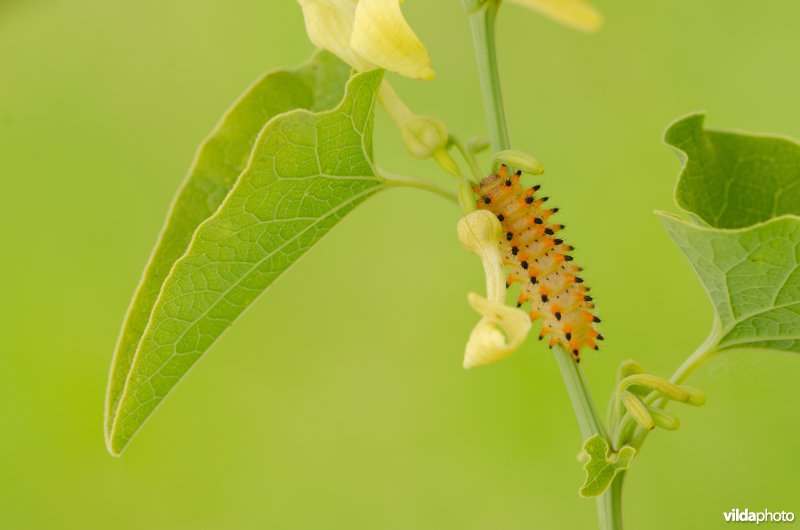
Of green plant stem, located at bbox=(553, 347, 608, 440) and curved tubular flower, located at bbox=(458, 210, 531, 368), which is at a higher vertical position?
curved tubular flower, located at bbox=(458, 210, 531, 368)

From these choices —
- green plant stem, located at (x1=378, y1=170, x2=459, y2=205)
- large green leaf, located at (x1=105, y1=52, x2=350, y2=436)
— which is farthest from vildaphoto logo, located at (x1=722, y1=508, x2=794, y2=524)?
large green leaf, located at (x1=105, y1=52, x2=350, y2=436)

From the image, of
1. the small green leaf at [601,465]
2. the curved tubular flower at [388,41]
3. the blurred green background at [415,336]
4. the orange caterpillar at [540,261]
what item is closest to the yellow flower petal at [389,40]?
the curved tubular flower at [388,41]

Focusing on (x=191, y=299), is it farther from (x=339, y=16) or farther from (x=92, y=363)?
(x=92, y=363)

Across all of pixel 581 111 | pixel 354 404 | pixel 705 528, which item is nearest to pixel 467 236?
pixel 705 528

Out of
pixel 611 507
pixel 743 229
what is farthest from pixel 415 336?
pixel 743 229

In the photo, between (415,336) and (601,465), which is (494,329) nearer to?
(601,465)

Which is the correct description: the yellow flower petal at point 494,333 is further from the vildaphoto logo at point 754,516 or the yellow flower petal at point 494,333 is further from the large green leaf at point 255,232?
the vildaphoto logo at point 754,516

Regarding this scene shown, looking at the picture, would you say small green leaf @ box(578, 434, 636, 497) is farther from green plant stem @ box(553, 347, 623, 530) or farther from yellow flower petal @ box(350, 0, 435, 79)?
yellow flower petal @ box(350, 0, 435, 79)
